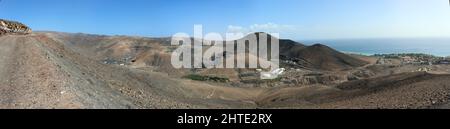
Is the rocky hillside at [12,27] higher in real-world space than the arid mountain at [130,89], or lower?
higher

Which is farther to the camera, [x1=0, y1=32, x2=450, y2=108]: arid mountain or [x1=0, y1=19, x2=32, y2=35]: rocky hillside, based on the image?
[x1=0, y1=19, x2=32, y2=35]: rocky hillside

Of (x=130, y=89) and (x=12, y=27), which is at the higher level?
(x=12, y=27)

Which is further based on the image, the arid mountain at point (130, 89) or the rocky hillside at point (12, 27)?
the rocky hillside at point (12, 27)

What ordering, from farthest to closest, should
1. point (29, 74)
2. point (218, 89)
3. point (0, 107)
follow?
1. point (218, 89)
2. point (29, 74)
3. point (0, 107)

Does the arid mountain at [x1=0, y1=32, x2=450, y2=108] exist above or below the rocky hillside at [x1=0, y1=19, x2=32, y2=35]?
below

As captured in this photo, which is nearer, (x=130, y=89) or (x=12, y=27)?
(x=130, y=89)

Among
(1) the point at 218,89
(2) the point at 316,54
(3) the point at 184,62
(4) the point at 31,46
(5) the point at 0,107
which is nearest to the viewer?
(5) the point at 0,107
